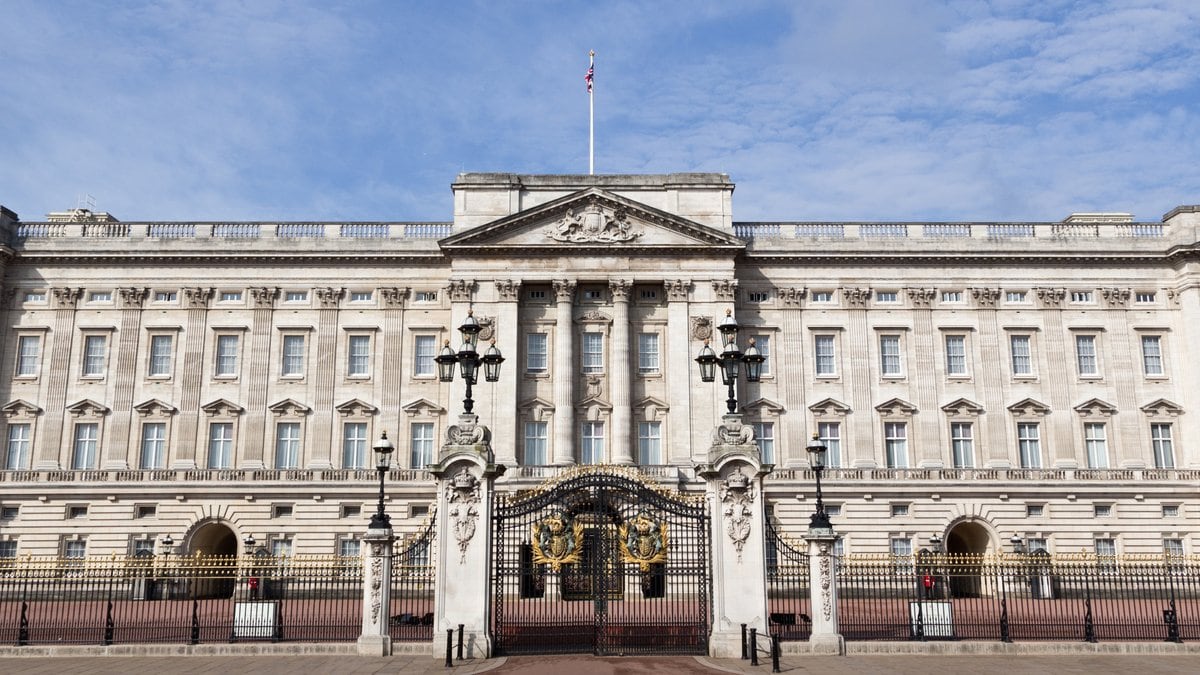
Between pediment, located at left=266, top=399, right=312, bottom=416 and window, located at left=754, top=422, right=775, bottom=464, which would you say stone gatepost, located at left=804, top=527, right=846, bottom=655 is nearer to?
window, located at left=754, top=422, right=775, bottom=464

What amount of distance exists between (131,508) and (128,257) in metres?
12.5

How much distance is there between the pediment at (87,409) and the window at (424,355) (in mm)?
14984

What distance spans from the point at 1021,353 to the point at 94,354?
46.0 m

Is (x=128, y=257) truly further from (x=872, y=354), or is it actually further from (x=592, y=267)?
(x=872, y=354)

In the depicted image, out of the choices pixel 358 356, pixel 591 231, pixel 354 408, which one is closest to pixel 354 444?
pixel 354 408

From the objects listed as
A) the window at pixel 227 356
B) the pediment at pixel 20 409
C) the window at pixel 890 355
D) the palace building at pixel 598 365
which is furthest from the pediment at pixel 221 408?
the window at pixel 890 355

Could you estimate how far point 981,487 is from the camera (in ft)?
156

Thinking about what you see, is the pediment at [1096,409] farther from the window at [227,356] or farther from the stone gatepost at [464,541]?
the window at [227,356]

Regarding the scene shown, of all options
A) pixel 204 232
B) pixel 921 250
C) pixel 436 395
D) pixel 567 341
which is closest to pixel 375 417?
pixel 436 395

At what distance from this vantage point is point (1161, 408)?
48.6 m

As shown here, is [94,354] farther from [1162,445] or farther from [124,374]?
[1162,445]

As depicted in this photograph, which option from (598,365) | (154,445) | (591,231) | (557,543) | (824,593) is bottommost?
(824,593)

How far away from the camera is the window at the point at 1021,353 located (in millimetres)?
49531

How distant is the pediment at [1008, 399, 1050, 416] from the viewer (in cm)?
4853
